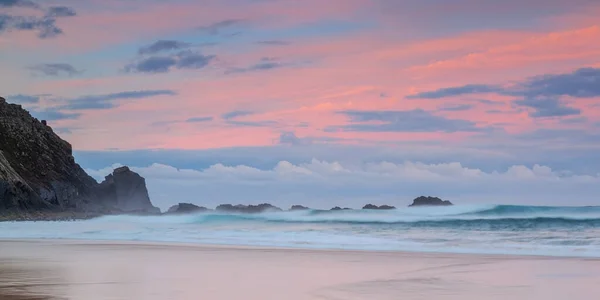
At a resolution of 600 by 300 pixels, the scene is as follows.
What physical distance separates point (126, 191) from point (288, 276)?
7438 centimetres

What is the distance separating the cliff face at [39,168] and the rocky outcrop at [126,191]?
3158 millimetres

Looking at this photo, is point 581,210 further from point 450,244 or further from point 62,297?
point 62,297

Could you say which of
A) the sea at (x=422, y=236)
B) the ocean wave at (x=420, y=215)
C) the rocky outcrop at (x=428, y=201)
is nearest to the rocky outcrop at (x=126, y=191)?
the ocean wave at (x=420, y=215)

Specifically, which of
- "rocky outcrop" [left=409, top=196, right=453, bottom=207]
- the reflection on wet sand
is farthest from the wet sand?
"rocky outcrop" [left=409, top=196, right=453, bottom=207]

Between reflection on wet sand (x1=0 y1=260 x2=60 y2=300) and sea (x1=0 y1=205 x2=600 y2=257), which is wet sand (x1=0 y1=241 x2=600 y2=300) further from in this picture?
sea (x1=0 y1=205 x2=600 y2=257)

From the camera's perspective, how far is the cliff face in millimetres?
52781

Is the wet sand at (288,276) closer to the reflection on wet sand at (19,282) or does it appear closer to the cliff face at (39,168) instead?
the reflection on wet sand at (19,282)

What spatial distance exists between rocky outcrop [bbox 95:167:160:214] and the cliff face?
10.4ft

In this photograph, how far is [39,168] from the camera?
62.8 m

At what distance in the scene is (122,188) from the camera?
8450 centimetres

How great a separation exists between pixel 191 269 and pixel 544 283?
264 inches

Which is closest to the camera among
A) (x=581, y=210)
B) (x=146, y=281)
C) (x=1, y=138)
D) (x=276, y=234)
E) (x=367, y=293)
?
(x=367, y=293)

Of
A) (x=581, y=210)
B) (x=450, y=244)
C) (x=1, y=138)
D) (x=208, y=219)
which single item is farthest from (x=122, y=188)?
(x=450, y=244)

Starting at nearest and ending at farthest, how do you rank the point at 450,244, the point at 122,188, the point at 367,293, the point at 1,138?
the point at 367,293 → the point at 450,244 → the point at 1,138 → the point at 122,188
